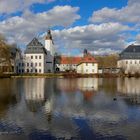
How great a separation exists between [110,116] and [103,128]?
11.4 ft

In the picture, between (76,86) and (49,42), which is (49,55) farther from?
(76,86)

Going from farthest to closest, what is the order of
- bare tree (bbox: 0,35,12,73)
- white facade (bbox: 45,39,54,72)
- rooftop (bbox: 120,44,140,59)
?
rooftop (bbox: 120,44,140,59)
white facade (bbox: 45,39,54,72)
bare tree (bbox: 0,35,12,73)

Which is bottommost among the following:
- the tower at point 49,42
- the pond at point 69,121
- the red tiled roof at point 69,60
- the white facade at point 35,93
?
the pond at point 69,121

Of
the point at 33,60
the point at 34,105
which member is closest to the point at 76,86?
the point at 34,105

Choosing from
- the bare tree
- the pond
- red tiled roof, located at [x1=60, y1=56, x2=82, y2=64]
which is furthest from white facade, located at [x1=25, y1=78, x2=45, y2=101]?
red tiled roof, located at [x1=60, y1=56, x2=82, y2=64]

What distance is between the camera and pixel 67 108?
2169cm

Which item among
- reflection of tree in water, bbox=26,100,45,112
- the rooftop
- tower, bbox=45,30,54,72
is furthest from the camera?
the rooftop

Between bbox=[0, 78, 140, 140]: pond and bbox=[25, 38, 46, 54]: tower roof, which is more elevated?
bbox=[25, 38, 46, 54]: tower roof

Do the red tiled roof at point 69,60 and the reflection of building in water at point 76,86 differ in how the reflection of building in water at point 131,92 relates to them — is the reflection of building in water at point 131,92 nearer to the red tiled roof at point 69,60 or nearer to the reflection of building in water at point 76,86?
the reflection of building in water at point 76,86

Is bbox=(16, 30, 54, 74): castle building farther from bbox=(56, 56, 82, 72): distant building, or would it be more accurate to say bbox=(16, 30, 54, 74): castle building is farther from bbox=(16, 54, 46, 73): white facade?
bbox=(56, 56, 82, 72): distant building

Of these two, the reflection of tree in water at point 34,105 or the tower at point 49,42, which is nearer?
the reflection of tree in water at point 34,105

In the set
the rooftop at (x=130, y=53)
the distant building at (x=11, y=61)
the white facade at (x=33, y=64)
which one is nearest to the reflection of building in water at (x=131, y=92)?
the distant building at (x=11, y=61)

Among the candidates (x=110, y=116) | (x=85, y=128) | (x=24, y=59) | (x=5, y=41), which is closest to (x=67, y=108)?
(x=110, y=116)

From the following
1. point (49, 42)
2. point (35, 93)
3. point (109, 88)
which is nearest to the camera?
point (35, 93)
